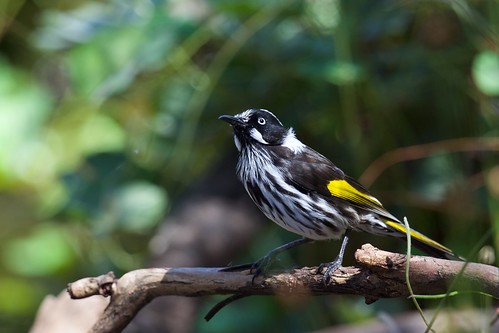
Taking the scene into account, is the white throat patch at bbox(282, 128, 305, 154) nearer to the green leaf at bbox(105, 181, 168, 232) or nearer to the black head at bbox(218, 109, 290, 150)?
the black head at bbox(218, 109, 290, 150)

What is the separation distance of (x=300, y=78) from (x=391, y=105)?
1.32ft

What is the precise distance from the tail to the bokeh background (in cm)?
82

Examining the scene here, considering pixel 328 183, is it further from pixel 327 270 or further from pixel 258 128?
pixel 327 270

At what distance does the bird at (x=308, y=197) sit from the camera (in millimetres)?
2559

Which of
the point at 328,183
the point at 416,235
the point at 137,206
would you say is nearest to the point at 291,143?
the point at 328,183

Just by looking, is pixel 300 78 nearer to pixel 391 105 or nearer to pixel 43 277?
pixel 391 105

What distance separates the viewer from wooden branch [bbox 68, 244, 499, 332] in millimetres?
1966

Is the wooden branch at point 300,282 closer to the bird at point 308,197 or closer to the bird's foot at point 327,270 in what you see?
the bird's foot at point 327,270

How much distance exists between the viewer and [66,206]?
12.5 feet

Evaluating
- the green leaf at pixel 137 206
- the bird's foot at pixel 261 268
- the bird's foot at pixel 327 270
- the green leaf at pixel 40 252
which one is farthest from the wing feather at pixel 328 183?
the green leaf at pixel 40 252

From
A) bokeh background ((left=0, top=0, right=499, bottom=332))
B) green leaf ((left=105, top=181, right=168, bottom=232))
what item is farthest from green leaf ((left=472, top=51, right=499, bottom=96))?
green leaf ((left=105, top=181, right=168, bottom=232))

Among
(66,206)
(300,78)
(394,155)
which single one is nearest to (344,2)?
(300,78)

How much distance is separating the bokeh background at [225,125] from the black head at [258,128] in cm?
76

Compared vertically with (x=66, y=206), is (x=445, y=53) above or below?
above
